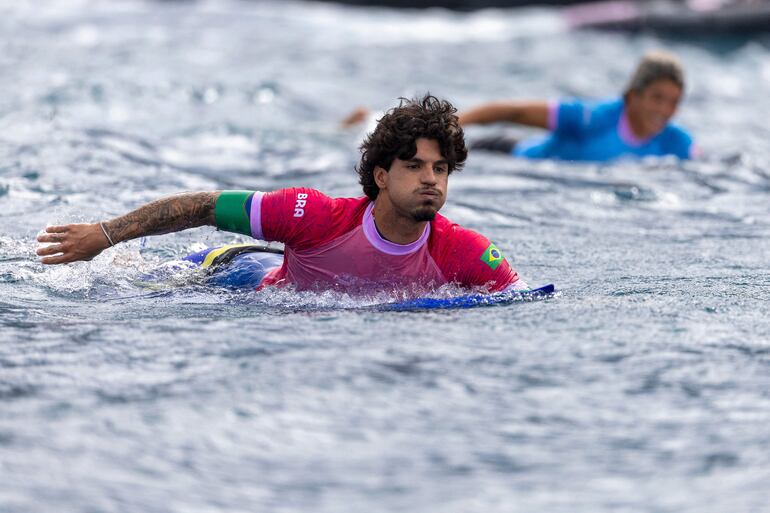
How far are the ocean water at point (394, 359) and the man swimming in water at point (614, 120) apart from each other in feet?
0.69

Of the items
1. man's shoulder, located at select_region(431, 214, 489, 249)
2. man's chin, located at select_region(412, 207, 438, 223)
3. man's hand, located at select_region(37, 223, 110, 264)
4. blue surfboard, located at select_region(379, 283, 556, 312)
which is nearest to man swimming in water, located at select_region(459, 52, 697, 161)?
man's shoulder, located at select_region(431, 214, 489, 249)

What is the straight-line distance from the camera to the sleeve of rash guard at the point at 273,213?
5.69 m

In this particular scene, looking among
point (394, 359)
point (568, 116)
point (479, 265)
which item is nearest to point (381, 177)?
point (479, 265)

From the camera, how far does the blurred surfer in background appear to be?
33.2ft

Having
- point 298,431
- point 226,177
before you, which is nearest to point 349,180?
Answer: point 226,177

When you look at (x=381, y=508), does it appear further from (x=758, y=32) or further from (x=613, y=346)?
(x=758, y=32)

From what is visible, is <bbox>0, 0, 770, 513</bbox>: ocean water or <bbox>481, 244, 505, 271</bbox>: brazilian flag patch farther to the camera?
<bbox>481, 244, 505, 271</bbox>: brazilian flag patch

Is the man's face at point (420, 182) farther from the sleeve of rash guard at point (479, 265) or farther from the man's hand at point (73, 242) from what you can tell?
the man's hand at point (73, 242)

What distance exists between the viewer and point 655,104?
33.6 ft

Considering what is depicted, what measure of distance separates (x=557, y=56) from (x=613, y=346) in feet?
46.8

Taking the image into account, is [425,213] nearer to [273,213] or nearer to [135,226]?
[273,213]

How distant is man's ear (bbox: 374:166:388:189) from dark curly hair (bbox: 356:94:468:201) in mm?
19

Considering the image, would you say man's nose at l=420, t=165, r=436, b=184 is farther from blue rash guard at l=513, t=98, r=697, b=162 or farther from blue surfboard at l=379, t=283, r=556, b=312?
blue rash guard at l=513, t=98, r=697, b=162

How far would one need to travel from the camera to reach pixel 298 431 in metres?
4.27
